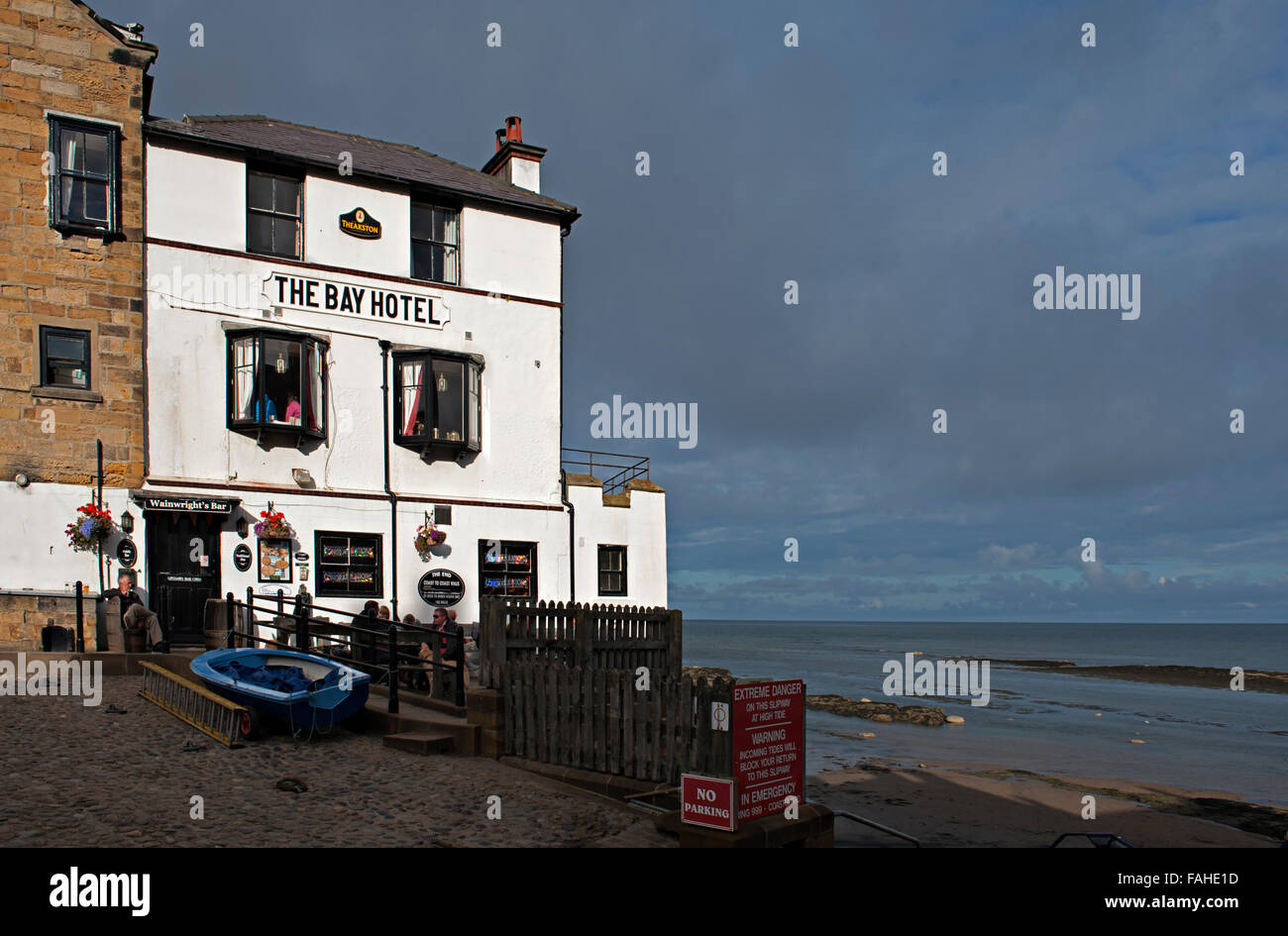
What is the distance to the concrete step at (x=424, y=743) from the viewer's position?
12.7 metres

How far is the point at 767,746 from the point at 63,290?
1809 cm

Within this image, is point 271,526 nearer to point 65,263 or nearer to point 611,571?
point 65,263

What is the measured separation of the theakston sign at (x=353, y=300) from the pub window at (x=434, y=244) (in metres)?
0.84

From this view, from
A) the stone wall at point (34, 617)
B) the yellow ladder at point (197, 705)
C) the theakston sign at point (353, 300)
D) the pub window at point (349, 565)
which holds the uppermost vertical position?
the theakston sign at point (353, 300)

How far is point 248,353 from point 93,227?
3.94m

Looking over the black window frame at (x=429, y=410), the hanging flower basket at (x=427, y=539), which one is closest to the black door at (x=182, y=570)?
the hanging flower basket at (x=427, y=539)

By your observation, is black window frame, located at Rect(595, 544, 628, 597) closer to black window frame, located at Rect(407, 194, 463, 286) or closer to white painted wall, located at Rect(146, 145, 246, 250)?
black window frame, located at Rect(407, 194, 463, 286)

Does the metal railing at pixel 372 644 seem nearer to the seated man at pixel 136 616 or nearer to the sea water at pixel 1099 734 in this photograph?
the seated man at pixel 136 616

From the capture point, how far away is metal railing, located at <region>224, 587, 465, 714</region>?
47.0ft

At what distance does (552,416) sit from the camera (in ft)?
84.3

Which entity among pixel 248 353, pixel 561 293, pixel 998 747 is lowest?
pixel 998 747

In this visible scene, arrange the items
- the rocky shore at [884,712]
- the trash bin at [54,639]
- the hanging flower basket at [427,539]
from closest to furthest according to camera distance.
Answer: the trash bin at [54,639] < the hanging flower basket at [427,539] < the rocky shore at [884,712]

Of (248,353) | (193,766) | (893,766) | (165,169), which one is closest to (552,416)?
(248,353)
